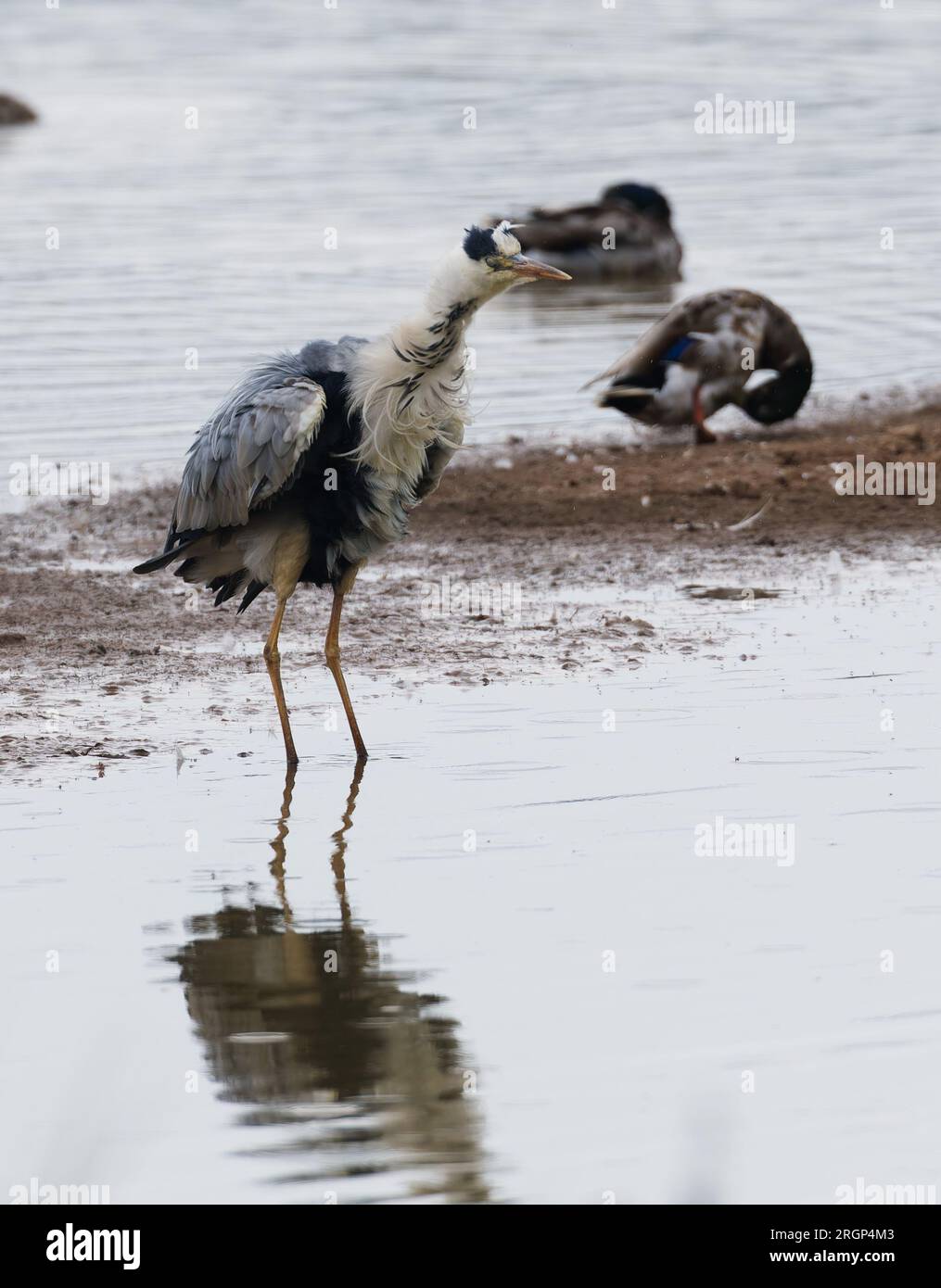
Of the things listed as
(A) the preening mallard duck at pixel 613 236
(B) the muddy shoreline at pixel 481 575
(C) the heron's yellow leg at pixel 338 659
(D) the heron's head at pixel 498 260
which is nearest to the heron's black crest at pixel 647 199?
(A) the preening mallard duck at pixel 613 236

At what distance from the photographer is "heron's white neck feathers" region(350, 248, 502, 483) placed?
25.9 ft

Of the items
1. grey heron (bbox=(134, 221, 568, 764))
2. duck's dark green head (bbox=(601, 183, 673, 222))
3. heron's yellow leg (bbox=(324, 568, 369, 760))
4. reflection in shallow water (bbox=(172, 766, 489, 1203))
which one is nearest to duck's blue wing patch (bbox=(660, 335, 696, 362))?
grey heron (bbox=(134, 221, 568, 764))

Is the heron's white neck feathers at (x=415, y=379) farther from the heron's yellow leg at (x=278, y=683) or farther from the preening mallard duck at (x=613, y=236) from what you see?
the preening mallard duck at (x=613, y=236)

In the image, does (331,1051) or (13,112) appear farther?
(13,112)

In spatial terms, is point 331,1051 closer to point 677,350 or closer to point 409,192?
point 677,350

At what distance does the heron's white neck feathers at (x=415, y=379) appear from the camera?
25.9ft

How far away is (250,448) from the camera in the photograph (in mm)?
8055

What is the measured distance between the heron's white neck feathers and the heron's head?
10cm

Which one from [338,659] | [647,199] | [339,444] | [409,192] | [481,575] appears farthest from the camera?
[409,192]

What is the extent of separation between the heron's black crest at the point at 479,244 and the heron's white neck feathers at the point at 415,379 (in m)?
0.14

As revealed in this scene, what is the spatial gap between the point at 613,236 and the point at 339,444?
12080mm

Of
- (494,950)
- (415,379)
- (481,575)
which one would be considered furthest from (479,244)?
(481,575)

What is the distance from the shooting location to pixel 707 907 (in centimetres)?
640

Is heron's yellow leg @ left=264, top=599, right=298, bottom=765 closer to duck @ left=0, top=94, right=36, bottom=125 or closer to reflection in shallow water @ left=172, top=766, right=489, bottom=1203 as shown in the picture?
reflection in shallow water @ left=172, top=766, right=489, bottom=1203
